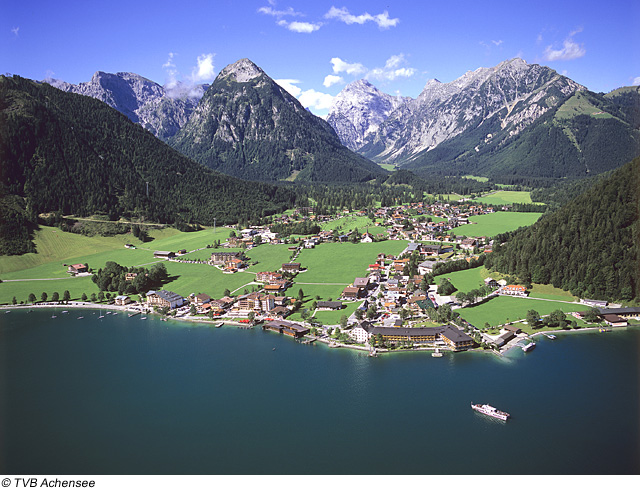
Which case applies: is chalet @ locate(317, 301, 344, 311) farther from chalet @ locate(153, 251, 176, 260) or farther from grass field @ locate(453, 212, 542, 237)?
grass field @ locate(453, 212, 542, 237)

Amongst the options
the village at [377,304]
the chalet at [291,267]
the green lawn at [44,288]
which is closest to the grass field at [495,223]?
the village at [377,304]

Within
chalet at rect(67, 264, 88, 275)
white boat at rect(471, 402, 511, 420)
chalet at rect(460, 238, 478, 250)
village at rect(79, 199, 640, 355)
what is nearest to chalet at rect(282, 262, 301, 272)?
village at rect(79, 199, 640, 355)

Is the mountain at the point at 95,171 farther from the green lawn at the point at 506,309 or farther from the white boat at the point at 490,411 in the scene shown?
the white boat at the point at 490,411

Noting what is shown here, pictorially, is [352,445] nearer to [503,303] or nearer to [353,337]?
[353,337]

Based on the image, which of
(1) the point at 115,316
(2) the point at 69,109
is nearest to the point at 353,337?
(1) the point at 115,316

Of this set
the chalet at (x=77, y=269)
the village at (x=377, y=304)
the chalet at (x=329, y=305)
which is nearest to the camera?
the village at (x=377, y=304)

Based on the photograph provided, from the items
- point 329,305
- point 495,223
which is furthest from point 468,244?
point 329,305
